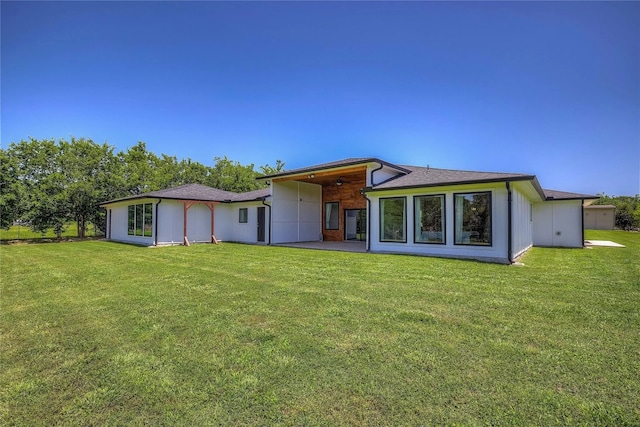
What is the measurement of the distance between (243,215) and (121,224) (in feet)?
25.4

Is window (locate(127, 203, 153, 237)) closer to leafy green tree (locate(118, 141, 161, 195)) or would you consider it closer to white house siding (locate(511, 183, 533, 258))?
leafy green tree (locate(118, 141, 161, 195))

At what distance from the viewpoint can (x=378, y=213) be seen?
37.5ft

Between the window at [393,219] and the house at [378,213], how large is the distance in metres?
0.04

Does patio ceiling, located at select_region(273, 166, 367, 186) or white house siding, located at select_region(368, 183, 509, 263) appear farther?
patio ceiling, located at select_region(273, 166, 367, 186)

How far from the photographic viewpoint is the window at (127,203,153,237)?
15.1 meters

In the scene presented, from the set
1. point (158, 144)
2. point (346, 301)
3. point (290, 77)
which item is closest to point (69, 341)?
point (346, 301)

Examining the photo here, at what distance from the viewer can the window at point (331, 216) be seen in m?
16.9

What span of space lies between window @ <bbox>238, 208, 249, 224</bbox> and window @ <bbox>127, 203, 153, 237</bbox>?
424 cm

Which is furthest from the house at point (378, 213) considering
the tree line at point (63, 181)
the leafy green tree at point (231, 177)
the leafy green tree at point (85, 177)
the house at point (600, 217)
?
the house at point (600, 217)

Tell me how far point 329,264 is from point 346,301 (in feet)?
12.0

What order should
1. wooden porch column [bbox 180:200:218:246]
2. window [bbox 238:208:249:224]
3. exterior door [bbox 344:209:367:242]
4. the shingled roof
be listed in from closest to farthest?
1. the shingled roof
2. wooden porch column [bbox 180:200:218:246]
3. exterior door [bbox 344:209:367:242]
4. window [bbox 238:208:249:224]

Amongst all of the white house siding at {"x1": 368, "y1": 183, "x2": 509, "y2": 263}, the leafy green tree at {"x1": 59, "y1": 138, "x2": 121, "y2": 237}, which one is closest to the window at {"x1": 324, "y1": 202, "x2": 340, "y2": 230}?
the white house siding at {"x1": 368, "y1": 183, "x2": 509, "y2": 263}

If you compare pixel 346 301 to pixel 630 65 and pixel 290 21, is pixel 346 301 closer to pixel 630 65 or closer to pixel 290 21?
pixel 290 21

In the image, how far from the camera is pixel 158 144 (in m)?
27.0
